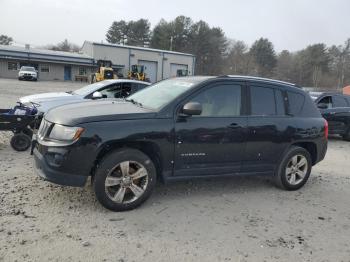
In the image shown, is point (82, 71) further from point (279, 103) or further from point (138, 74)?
point (279, 103)

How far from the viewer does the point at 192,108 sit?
15.6ft

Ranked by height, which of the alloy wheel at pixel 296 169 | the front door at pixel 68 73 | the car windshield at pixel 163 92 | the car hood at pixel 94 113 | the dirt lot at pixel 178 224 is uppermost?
the front door at pixel 68 73

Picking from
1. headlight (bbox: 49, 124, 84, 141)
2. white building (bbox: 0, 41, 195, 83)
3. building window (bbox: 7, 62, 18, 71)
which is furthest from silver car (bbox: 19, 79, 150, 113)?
building window (bbox: 7, 62, 18, 71)

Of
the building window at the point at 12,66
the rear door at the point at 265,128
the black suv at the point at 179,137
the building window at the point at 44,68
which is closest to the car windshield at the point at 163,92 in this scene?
the black suv at the point at 179,137

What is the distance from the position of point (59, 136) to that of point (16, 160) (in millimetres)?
2759

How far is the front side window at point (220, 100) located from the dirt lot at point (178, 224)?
51.0 inches

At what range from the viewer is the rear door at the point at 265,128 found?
550cm

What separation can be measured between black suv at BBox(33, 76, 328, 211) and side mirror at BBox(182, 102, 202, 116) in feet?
0.04

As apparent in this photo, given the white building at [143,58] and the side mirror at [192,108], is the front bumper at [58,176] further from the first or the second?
the white building at [143,58]

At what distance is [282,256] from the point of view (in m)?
3.86

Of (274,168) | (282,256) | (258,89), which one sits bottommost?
(282,256)

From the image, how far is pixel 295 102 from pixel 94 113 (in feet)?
11.3

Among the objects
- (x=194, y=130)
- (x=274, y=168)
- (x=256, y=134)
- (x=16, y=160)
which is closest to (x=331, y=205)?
(x=274, y=168)

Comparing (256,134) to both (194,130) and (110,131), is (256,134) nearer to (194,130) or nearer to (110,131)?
(194,130)
